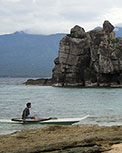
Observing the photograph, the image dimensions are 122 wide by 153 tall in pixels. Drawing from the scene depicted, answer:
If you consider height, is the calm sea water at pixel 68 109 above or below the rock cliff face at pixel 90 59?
below

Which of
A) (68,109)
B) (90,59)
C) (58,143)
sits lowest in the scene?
(68,109)

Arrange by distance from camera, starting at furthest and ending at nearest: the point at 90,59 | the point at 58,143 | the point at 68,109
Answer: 1. the point at 90,59
2. the point at 68,109
3. the point at 58,143

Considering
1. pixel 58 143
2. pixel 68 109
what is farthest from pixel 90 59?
pixel 58 143

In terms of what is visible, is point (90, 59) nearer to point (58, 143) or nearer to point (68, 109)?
point (68, 109)

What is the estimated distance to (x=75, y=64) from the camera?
126 m

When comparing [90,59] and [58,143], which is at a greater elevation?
[90,59]

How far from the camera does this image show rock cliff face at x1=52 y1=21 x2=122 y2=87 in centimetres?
11650

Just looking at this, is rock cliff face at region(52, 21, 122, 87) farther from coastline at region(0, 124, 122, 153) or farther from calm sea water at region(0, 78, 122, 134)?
coastline at region(0, 124, 122, 153)

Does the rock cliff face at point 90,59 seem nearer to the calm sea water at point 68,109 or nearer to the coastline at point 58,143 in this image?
the calm sea water at point 68,109

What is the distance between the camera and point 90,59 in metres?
127

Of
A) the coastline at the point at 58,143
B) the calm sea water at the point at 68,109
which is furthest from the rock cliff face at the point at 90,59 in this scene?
the coastline at the point at 58,143

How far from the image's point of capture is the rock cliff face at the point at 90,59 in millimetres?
116500

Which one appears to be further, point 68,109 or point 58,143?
point 68,109

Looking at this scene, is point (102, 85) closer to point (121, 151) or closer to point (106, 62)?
point (106, 62)
